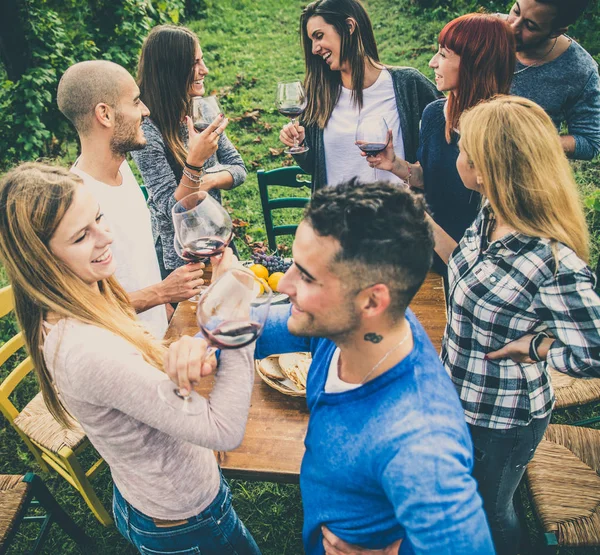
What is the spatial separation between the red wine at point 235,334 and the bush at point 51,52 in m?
6.32

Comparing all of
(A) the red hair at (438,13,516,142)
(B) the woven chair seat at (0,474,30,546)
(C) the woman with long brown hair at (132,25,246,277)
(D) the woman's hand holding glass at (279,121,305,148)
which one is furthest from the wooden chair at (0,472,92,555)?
(A) the red hair at (438,13,516,142)

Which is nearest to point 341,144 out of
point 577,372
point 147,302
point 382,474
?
point 147,302

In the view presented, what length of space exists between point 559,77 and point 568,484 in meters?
2.52

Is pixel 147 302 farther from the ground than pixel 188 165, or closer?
closer

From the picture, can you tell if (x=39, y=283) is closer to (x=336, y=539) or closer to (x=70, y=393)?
(x=70, y=393)

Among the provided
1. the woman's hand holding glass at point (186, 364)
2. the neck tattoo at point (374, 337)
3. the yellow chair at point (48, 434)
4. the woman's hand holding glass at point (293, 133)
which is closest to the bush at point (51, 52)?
the yellow chair at point (48, 434)

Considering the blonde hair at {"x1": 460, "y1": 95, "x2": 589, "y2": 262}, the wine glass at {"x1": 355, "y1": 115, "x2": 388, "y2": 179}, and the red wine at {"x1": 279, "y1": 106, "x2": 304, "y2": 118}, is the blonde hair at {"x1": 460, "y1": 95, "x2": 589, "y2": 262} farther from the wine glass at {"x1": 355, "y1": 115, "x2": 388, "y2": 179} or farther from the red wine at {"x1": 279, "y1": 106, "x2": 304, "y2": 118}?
the red wine at {"x1": 279, "y1": 106, "x2": 304, "y2": 118}

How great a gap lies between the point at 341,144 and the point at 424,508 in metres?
2.80

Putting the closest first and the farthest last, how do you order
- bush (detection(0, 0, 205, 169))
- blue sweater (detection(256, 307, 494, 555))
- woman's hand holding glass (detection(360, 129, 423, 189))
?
blue sweater (detection(256, 307, 494, 555))
woman's hand holding glass (detection(360, 129, 423, 189))
bush (detection(0, 0, 205, 169))

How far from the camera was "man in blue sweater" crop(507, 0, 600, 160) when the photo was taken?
3156 mm

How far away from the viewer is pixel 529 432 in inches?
85.7

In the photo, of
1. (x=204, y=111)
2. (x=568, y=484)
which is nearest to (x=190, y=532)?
(x=568, y=484)

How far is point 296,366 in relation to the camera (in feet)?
7.66

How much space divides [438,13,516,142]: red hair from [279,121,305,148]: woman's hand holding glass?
39.9 inches
